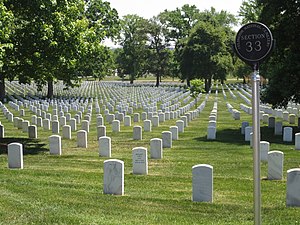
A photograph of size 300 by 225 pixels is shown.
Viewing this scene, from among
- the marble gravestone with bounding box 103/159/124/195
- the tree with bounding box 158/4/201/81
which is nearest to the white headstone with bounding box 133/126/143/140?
the marble gravestone with bounding box 103/159/124/195

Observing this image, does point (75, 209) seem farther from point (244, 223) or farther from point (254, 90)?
point (254, 90)

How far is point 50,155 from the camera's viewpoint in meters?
15.2

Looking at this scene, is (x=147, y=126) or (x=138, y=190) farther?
(x=147, y=126)

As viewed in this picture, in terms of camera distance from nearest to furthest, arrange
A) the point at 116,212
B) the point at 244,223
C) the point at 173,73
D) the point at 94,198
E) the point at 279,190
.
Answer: the point at 244,223 → the point at 116,212 → the point at 94,198 → the point at 279,190 → the point at 173,73

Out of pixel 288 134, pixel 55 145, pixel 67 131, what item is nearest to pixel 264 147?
pixel 288 134

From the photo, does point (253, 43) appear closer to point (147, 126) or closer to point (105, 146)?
point (105, 146)

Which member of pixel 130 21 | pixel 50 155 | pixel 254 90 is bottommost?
pixel 50 155

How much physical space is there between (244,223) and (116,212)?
88.1 inches

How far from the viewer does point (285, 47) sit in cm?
1966

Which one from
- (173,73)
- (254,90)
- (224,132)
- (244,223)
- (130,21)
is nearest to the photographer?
(254,90)

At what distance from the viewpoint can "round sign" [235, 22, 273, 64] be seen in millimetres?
5262

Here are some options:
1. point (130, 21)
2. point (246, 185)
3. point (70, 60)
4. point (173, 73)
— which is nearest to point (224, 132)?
point (70, 60)

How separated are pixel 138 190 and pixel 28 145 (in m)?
9.14

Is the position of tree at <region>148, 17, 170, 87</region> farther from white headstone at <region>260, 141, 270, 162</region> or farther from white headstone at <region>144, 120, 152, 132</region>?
white headstone at <region>260, 141, 270, 162</region>
